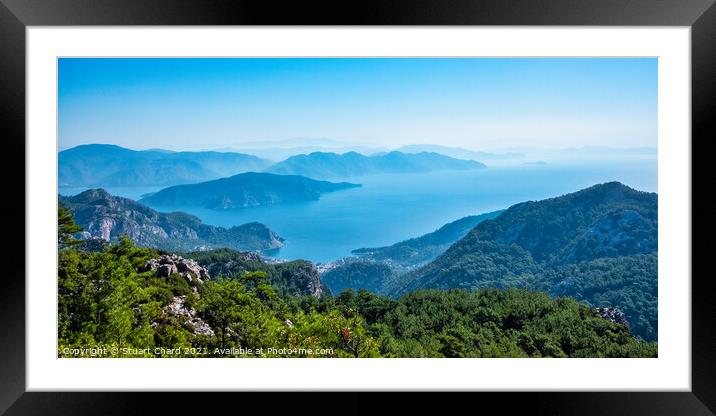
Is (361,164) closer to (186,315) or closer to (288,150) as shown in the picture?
(288,150)

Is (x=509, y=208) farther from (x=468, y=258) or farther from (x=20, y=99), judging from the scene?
(x=20, y=99)

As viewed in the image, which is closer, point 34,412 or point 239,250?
point 34,412

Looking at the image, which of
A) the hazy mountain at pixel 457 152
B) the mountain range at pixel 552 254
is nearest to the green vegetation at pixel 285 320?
the mountain range at pixel 552 254

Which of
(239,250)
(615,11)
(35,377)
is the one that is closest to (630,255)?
(239,250)

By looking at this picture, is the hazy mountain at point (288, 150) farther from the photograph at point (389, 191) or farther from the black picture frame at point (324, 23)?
the black picture frame at point (324, 23)

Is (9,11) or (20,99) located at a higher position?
(9,11)

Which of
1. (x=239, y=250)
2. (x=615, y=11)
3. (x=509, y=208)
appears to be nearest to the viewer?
(x=615, y=11)

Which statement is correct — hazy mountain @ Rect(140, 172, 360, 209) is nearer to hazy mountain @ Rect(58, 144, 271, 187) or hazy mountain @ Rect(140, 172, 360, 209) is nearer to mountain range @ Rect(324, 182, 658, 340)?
hazy mountain @ Rect(58, 144, 271, 187)
